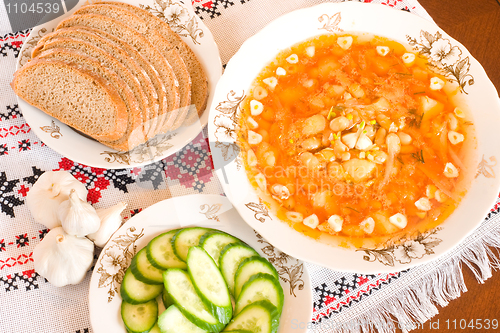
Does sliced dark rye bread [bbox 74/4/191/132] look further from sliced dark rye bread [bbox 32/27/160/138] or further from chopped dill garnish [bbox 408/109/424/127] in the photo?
chopped dill garnish [bbox 408/109/424/127]

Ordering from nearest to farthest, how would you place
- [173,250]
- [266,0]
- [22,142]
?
[173,250], [22,142], [266,0]

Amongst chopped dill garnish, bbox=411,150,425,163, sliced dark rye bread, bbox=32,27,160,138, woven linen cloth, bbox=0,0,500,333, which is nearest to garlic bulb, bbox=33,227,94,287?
woven linen cloth, bbox=0,0,500,333

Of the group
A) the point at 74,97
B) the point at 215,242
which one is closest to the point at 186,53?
the point at 74,97

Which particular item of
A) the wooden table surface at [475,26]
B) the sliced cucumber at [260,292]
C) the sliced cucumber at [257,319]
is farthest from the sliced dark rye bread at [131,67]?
the wooden table surface at [475,26]

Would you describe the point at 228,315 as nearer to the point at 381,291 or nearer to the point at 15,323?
the point at 381,291

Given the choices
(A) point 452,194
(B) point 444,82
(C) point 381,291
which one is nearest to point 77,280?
(C) point 381,291
